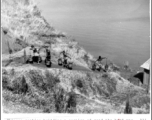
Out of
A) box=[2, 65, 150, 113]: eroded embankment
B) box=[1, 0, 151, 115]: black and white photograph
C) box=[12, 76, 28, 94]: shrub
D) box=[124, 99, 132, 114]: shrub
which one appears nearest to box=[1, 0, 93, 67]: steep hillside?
box=[1, 0, 151, 115]: black and white photograph

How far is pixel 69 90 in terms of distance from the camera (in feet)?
16.3

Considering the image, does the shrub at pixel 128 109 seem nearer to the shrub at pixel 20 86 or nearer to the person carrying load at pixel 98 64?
the person carrying load at pixel 98 64

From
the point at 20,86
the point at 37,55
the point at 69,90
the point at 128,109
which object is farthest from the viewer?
the point at 37,55

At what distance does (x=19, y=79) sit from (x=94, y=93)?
1636 millimetres

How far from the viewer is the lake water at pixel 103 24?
5.03 m

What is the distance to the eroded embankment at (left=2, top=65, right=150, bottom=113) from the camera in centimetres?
471

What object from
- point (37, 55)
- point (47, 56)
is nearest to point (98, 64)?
point (47, 56)

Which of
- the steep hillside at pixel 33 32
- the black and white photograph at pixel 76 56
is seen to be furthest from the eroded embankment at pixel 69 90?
the steep hillside at pixel 33 32

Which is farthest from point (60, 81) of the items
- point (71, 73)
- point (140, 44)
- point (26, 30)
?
point (140, 44)

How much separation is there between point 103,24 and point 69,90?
1.64 metres

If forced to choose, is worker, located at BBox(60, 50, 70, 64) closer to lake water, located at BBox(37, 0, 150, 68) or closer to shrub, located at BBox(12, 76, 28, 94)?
lake water, located at BBox(37, 0, 150, 68)

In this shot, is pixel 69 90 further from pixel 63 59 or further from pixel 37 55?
pixel 37 55

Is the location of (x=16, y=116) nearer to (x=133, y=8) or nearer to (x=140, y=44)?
(x=140, y=44)

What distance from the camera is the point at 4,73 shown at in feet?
15.8
